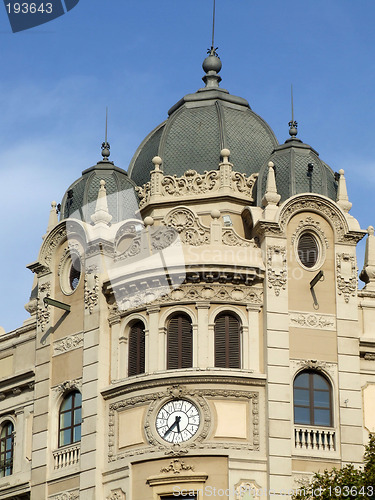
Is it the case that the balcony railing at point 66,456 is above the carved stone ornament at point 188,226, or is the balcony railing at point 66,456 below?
below

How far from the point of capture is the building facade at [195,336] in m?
47.7

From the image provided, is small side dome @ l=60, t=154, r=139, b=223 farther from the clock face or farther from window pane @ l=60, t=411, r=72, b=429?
the clock face

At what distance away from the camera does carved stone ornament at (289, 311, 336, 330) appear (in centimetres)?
4925

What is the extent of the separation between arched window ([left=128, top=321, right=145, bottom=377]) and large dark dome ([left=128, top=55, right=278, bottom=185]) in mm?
6425

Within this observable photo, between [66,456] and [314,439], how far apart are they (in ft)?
27.5

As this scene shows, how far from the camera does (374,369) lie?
164 ft

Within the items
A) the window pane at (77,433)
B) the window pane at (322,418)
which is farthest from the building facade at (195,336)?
the window pane at (77,433)

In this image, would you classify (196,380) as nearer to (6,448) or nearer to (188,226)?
(188,226)

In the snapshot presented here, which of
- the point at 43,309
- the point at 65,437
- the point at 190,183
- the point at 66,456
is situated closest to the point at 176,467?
the point at 66,456

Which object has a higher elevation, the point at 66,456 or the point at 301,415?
the point at 301,415

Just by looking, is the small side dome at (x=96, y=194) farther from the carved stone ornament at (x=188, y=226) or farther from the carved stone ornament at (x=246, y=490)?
the carved stone ornament at (x=246, y=490)

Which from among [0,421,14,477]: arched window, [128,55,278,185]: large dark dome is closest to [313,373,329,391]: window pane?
[128,55,278,185]: large dark dome

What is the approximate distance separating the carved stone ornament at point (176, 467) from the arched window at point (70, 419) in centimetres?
410

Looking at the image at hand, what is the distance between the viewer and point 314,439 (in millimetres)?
48031
